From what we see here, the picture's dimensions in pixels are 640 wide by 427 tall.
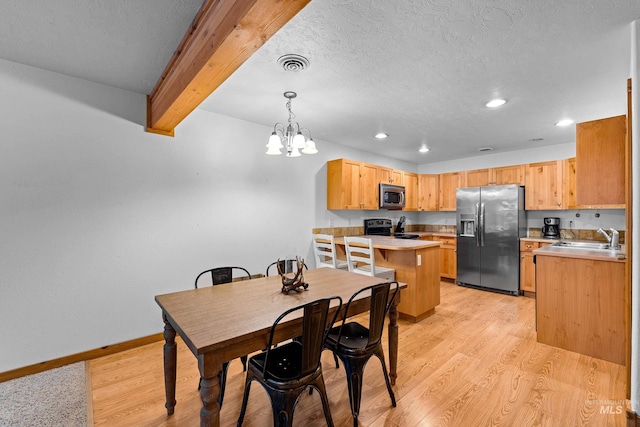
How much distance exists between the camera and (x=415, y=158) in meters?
5.79

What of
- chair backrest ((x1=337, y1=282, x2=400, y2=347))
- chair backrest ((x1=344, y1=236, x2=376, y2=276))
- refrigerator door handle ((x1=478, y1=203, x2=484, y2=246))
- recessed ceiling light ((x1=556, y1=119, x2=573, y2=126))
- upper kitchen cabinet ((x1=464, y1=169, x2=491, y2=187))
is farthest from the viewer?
upper kitchen cabinet ((x1=464, y1=169, x2=491, y2=187))

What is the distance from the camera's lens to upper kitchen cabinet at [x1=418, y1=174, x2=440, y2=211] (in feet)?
19.1

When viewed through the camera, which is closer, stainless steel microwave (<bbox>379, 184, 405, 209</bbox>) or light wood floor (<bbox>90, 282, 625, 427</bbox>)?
light wood floor (<bbox>90, 282, 625, 427</bbox>)

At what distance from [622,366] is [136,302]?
4266 millimetres

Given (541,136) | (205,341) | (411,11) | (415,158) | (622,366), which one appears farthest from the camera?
(415,158)

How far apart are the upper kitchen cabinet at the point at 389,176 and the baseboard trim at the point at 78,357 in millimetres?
3800

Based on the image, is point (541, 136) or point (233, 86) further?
point (541, 136)

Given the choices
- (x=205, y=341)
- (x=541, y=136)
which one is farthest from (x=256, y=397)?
(x=541, y=136)

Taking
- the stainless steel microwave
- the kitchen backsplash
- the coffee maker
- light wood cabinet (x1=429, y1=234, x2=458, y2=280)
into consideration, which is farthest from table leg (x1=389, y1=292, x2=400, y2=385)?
the coffee maker

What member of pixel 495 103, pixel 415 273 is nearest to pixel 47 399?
pixel 415 273

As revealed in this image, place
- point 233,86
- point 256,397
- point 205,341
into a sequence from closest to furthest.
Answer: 1. point 205,341
2. point 256,397
3. point 233,86

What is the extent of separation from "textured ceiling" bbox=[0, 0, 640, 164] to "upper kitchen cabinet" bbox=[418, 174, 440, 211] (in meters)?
2.57

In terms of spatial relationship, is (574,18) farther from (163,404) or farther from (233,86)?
(163,404)

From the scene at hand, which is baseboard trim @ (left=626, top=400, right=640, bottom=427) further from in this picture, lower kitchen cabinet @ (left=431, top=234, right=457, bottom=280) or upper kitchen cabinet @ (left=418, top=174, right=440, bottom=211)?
upper kitchen cabinet @ (left=418, top=174, right=440, bottom=211)
